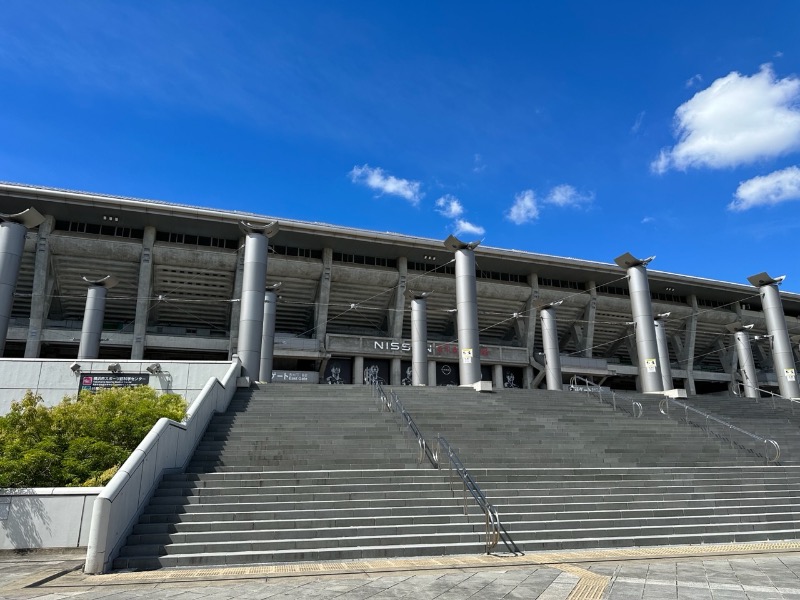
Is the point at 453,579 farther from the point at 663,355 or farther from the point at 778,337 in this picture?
the point at 663,355

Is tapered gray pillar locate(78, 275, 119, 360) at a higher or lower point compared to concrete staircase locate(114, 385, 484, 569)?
higher

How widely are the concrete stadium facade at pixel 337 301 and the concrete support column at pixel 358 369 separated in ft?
0.31

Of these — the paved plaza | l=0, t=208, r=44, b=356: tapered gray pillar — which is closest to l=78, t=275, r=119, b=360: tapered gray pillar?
l=0, t=208, r=44, b=356: tapered gray pillar

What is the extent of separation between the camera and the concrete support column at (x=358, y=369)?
123 ft

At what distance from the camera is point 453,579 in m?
6.07

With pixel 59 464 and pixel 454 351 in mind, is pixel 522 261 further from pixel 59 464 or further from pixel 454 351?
pixel 59 464

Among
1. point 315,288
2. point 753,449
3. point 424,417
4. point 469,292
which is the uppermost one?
point 315,288

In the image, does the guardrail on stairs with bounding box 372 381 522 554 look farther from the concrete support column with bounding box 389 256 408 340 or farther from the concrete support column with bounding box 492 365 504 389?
the concrete support column with bounding box 492 365 504 389

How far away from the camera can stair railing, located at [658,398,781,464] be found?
Answer: 44.7ft

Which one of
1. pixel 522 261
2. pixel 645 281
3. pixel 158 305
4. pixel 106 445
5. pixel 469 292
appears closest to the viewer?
pixel 106 445

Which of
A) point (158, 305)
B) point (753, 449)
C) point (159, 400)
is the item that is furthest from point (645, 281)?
point (158, 305)

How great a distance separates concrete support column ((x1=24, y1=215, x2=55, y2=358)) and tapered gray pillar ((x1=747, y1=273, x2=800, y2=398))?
42.3m

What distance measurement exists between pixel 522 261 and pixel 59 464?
3549cm

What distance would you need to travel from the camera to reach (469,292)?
22734mm
